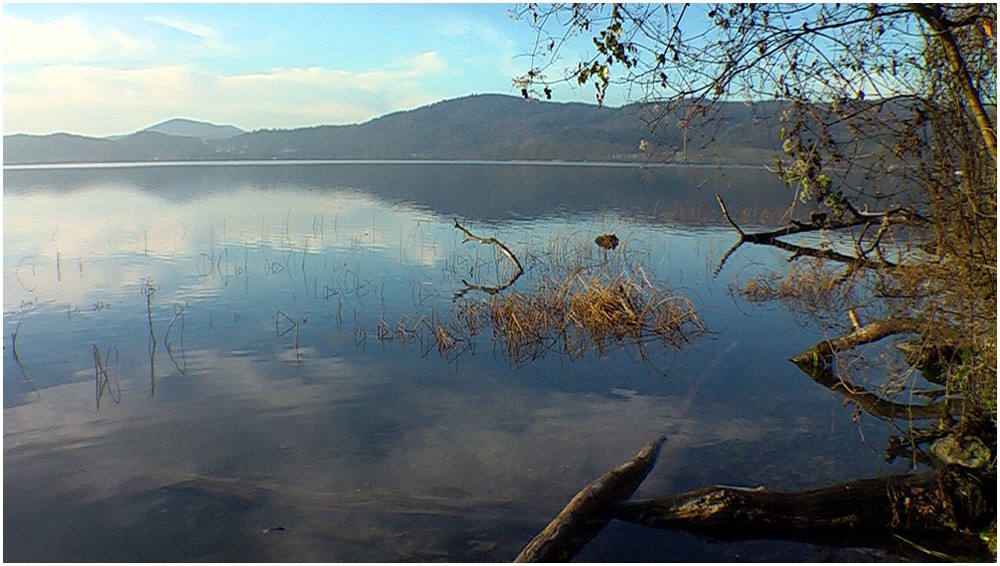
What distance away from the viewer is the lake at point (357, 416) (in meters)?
7.18

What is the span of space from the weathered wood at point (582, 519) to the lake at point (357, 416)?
14cm

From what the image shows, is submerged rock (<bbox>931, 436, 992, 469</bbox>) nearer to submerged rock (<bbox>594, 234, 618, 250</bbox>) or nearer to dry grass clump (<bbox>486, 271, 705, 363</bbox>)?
dry grass clump (<bbox>486, 271, 705, 363</bbox>)

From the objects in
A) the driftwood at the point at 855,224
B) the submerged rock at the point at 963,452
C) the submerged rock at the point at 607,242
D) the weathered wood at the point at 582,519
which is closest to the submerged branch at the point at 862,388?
the submerged rock at the point at 963,452

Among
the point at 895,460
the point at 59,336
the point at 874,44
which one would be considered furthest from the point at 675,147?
the point at 59,336

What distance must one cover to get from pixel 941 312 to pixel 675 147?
295 centimetres

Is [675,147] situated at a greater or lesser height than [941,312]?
greater

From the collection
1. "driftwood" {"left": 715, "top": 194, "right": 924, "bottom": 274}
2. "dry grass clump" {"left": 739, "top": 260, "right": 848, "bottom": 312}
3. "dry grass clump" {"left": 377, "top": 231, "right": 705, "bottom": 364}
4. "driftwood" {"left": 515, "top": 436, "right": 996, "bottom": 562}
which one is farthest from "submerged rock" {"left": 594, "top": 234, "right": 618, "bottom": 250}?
"driftwood" {"left": 515, "top": 436, "right": 996, "bottom": 562}

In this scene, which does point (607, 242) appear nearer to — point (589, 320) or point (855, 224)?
point (589, 320)

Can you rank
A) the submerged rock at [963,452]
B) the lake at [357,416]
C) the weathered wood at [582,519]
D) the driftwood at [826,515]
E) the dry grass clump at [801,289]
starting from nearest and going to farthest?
the weathered wood at [582,519], the driftwood at [826,515], the lake at [357,416], the submerged rock at [963,452], the dry grass clump at [801,289]

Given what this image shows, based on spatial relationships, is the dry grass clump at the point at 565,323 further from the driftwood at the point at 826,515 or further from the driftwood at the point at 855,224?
the driftwood at the point at 826,515

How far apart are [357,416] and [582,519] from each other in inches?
168

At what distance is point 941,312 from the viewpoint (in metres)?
7.48

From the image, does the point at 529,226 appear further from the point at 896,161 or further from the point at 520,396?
the point at 896,161

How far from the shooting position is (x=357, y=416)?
1034 centimetres
